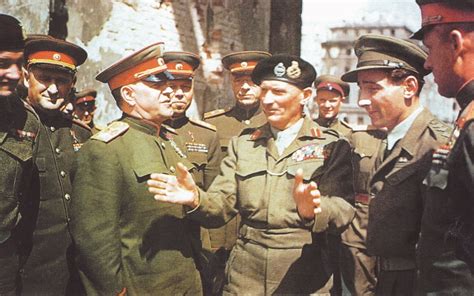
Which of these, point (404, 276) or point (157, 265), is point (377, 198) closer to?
point (404, 276)

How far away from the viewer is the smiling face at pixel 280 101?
315cm

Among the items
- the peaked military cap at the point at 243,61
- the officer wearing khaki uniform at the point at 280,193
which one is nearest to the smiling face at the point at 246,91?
the peaked military cap at the point at 243,61

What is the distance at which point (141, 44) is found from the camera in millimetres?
6555

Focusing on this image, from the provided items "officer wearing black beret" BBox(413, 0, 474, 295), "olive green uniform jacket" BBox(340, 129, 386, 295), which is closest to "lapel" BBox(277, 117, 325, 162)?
"olive green uniform jacket" BBox(340, 129, 386, 295)

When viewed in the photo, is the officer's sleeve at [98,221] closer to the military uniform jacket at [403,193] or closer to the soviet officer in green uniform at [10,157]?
the soviet officer in green uniform at [10,157]

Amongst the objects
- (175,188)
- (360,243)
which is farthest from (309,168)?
(360,243)

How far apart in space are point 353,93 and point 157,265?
36596 millimetres

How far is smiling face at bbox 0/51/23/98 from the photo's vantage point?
2750 mm

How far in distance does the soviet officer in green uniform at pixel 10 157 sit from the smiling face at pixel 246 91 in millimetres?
2609

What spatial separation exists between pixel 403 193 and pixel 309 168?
556mm

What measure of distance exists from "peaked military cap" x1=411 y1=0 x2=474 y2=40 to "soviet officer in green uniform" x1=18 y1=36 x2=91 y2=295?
7.46 feet

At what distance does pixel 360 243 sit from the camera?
151 inches

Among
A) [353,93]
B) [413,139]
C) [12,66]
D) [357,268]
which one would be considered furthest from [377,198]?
[353,93]

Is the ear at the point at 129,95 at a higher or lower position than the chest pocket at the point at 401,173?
higher
